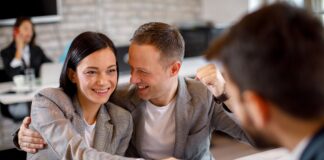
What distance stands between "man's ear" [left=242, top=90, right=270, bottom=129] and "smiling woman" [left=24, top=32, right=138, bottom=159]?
73 centimetres

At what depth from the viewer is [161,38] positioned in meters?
1.59

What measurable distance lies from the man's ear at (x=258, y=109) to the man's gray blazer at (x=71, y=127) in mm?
593

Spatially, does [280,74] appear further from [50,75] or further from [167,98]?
[50,75]

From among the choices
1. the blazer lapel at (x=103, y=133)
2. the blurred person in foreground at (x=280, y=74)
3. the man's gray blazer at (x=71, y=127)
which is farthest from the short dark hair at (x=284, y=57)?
the blazer lapel at (x=103, y=133)

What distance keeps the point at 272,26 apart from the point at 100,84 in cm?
86

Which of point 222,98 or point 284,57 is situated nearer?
point 284,57

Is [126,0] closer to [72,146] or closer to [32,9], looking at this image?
[32,9]

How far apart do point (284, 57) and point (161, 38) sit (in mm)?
945

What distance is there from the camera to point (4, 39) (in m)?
5.09

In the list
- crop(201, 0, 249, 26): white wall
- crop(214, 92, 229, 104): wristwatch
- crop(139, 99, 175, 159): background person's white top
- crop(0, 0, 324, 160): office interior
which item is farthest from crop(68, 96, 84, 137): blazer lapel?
crop(201, 0, 249, 26): white wall

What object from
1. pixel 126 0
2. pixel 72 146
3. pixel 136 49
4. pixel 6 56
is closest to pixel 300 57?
pixel 72 146

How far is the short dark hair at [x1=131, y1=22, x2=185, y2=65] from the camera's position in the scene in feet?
5.13

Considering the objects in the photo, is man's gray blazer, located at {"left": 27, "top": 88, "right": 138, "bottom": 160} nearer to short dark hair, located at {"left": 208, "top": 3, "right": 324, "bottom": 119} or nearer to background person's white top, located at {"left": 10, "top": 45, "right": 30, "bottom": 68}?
short dark hair, located at {"left": 208, "top": 3, "right": 324, "bottom": 119}

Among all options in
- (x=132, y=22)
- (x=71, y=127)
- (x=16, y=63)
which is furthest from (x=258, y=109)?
(x=132, y=22)
